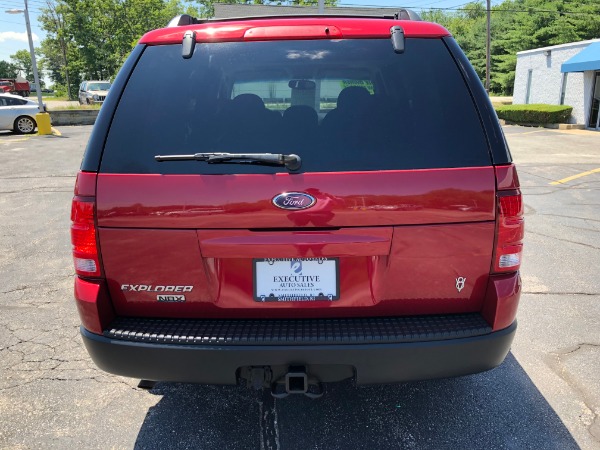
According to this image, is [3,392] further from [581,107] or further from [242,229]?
[581,107]

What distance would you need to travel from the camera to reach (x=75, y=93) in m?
51.6

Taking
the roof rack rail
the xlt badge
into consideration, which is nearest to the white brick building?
the roof rack rail

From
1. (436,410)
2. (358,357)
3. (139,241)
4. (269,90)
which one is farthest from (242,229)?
(436,410)

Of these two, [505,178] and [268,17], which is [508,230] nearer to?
[505,178]

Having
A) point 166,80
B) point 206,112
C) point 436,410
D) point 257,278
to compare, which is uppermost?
point 166,80

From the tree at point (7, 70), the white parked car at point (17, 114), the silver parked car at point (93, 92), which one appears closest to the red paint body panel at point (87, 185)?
the white parked car at point (17, 114)

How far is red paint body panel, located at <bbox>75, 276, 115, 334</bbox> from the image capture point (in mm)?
2074

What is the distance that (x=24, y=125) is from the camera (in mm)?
19297

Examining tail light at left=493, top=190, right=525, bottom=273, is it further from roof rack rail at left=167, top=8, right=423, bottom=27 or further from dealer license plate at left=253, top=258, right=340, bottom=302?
roof rack rail at left=167, top=8, right=423, bottom=27

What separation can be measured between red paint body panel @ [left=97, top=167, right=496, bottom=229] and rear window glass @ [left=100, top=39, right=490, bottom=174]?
5 centimetres

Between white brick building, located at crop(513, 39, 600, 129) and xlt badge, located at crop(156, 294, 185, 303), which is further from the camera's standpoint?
white brick building, located at crop(513, 39, 600, 129)

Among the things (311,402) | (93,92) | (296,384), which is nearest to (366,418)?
(311,402)

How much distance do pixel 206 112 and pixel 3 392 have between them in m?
2.19

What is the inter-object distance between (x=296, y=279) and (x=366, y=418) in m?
1.09
